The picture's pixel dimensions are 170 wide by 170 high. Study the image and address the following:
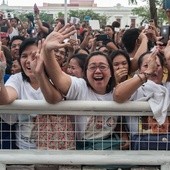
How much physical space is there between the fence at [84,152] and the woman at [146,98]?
56 mm

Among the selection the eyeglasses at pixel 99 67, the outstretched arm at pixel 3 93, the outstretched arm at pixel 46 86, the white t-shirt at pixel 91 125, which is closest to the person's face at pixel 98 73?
the eyeglasses at pixel 99 67

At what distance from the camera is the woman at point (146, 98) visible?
124 inches

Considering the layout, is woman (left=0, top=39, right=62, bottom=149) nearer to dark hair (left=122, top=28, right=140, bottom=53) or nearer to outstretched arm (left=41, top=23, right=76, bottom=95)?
outstretched arm (left=41, top=23, right=76, bottom=95)

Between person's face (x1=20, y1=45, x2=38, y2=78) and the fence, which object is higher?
person's face (x1=20, y1=45, x2=38, y2=78)

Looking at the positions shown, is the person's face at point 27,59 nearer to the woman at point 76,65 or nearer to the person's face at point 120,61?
the woman at point 76,65

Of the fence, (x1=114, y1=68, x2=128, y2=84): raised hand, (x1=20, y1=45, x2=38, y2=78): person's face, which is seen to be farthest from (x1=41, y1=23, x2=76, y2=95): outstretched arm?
(x1=114, y1=68, x2=128, y2=84): raised hand

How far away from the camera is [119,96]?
3139 millimetres

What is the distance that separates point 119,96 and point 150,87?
0.32 m

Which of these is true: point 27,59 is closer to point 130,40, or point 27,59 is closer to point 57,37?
point 57,37

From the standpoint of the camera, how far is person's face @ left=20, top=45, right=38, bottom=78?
3687mm

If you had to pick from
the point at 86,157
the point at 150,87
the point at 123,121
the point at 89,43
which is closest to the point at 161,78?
the point at 150,87

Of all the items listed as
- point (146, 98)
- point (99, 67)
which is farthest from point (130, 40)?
point (146, 98)

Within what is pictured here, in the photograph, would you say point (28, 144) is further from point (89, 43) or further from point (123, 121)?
point (89, 43)

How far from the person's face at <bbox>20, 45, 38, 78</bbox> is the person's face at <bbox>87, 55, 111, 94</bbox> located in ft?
1.42
